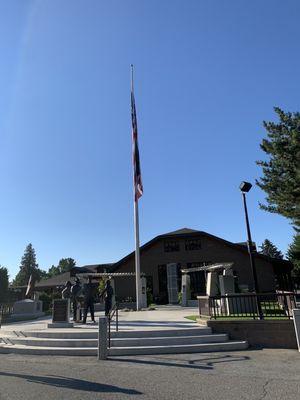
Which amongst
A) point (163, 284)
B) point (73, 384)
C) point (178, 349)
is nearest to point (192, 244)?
point (163, 284)

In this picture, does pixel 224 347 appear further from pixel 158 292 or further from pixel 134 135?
pixel 158 292

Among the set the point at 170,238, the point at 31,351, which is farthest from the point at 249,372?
the point at 170,238

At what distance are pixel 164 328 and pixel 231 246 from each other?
848 inches

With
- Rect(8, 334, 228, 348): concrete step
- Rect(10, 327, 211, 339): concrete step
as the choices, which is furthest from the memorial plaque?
Rect(8, 334, 228, 348): concrete step

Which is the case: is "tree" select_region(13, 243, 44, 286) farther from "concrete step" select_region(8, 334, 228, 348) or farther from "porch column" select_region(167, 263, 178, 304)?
"concrete step" select_region(8, 334, 228, 348)

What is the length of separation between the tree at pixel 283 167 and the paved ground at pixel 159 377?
10.6 metres

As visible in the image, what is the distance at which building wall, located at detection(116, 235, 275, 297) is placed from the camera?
3275 centimetres

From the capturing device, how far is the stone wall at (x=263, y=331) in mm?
12258

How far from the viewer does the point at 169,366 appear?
970cm

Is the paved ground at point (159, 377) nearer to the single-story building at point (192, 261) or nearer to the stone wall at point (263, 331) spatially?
the stone wall at point (263, 331)

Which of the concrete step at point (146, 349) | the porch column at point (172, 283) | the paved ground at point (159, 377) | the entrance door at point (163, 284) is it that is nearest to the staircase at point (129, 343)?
the concrete step at point (146, 349)

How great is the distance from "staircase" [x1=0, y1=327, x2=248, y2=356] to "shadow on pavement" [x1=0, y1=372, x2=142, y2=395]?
3128 millimetres

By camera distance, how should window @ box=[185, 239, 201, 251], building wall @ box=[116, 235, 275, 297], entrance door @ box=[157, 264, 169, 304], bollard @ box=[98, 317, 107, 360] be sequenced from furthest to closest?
window @ box=[185, 239, 201, 251]
entrance door @ box=[157, 264, 169, 304]
building wall @ box=[116, 235, 275, 297]
bollard @ box=[98, 317, 107, 360]

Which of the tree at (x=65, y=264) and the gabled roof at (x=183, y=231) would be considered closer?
the gabled roof at (x=183, y=231)
